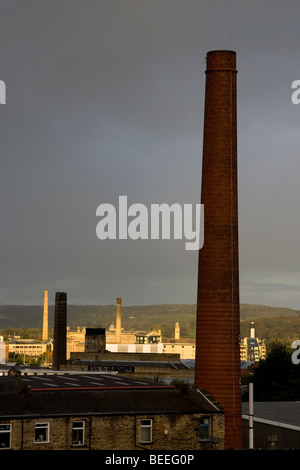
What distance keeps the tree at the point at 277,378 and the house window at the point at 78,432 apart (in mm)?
48527

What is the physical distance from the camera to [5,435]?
3869 cm

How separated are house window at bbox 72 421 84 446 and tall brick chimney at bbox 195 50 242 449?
54.2 ft

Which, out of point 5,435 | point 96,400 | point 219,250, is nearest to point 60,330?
point 219,250

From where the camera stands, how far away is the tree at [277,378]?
8712 centimetres

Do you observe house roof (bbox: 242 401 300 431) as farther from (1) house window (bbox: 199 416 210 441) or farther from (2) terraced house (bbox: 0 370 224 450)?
(2) terraced house (bbox: 0 370 224 450)

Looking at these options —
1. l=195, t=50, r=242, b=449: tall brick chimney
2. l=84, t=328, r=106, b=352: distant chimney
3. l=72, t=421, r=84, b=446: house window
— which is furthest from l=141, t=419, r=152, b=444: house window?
l=84, t=328, r=106, b=352: distant chimney

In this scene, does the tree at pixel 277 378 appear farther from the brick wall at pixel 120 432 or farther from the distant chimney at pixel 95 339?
the brick wall at pixel 120 432

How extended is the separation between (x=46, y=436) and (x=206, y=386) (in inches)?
706

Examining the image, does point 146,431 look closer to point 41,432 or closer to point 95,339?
point 41,432

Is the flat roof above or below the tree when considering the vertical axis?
above

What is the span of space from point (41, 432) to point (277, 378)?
54.5 metres

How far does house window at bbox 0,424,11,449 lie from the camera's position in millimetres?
38438
